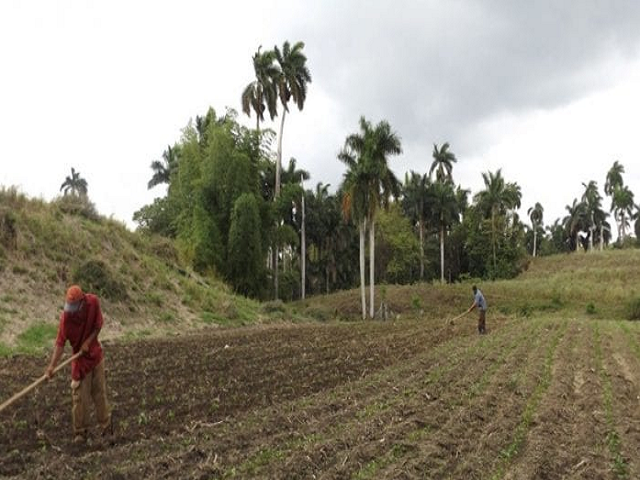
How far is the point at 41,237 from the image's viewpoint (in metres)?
21.5

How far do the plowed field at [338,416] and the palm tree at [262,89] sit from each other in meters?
34.0

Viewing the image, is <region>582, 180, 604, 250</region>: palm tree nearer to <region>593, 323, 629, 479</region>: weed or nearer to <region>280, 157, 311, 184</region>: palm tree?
<region>280, 157, 311, 184</region>: palm tree

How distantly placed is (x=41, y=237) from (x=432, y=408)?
17541mm

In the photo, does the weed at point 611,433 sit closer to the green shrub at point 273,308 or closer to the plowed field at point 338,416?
the plowed field at point 338,416

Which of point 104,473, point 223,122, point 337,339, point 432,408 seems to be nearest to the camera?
point 104,473

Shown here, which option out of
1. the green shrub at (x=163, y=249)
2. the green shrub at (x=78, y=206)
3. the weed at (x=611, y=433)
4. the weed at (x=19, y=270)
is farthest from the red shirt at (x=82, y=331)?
the green shrub at (x=163, y=249)

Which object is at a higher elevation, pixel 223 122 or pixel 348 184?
pixel 223 122

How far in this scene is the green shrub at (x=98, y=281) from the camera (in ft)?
66.3

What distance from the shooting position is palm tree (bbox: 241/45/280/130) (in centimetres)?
4656

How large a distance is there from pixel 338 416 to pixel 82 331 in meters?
3.55

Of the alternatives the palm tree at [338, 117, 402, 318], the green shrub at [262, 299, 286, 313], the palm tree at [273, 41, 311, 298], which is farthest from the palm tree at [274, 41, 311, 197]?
the green shrub at [262, 299, 286, 313]

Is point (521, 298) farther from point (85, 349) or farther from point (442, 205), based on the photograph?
point (85, 349)

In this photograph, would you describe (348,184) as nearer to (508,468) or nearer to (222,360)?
(222,360)

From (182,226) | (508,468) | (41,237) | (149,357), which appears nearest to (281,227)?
(182,226)
